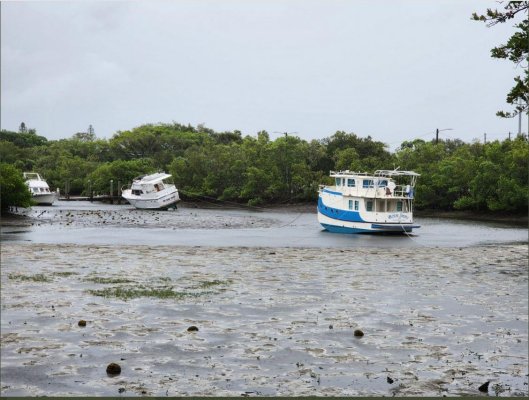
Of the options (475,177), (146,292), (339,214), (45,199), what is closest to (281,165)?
(475,177)

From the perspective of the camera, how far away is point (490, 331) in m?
15.1

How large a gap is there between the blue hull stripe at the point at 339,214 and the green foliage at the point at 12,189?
24381mm

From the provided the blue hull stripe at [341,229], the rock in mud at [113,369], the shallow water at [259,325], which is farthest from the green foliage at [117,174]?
the rock in mud at [113,369]

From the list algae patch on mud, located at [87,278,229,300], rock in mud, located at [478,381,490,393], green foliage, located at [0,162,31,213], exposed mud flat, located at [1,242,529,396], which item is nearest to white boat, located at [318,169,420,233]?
green foliage, located at [0,162,31,213]

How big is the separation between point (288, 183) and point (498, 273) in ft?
284

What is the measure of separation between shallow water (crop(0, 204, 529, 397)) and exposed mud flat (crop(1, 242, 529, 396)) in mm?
41

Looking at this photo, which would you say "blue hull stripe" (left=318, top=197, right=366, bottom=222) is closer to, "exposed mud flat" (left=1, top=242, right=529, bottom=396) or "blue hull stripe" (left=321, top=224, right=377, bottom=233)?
"blue hull stripe" (left=321, top=224, right=377, bottom=233)

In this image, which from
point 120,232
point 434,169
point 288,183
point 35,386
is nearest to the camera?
point 35,386

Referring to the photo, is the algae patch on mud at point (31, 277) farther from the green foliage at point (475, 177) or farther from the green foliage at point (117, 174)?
the green foliage at point (117, 174)

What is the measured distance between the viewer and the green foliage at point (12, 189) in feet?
179

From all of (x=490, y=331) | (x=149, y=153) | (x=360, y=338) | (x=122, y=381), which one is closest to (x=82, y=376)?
(x=122, y=381)

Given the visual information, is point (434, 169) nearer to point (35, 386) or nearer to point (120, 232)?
point (120, 232)

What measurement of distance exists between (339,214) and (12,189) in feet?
86.5

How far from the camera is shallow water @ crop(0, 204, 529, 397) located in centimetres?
1097
